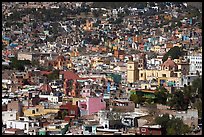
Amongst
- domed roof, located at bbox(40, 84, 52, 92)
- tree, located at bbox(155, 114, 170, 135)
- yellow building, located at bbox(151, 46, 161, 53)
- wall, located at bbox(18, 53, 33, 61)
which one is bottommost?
tree, located at bbox(155, 114, 170, 135)

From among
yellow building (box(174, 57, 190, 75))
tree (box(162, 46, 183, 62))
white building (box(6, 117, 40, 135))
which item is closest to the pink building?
white building (box(6, 117, 40, 135))

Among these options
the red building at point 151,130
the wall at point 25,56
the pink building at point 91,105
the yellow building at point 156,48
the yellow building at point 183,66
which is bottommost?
the red building at point 151,130

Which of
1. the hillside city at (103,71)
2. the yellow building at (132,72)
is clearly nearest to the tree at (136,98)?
the hillside city at (103,71)

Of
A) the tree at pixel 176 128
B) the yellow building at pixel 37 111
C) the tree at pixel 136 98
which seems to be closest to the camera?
the tree at pixel 176 128

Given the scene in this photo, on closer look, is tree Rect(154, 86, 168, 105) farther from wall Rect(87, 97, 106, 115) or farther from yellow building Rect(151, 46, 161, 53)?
yellow building Rect(151, 46, 161, 53)

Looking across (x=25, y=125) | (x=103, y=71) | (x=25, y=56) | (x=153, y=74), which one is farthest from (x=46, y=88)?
(x=25, y=56)

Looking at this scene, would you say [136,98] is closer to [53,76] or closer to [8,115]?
[8,115]

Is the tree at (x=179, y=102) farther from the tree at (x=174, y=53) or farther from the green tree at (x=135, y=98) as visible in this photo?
the tree at (x=174, y=53)

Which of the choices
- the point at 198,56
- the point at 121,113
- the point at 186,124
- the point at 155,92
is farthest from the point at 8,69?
the point at 186,124

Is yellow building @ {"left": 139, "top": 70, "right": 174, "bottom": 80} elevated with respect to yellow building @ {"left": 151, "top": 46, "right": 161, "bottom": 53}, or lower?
lower

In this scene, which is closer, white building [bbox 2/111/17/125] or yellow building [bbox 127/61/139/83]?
white building [bbox 2/111/17/125]
